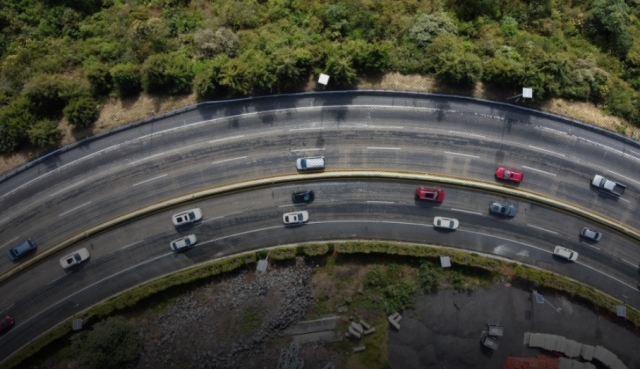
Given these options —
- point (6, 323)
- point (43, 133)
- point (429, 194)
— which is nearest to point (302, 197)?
point (429, 194)

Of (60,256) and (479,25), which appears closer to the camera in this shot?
Result: (60,256)

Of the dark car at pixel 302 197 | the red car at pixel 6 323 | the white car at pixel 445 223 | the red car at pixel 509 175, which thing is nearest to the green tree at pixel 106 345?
the red car at pixel 6 323

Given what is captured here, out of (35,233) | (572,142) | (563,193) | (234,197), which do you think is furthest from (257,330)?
(572,142)

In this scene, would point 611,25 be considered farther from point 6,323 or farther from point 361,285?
point 6,323

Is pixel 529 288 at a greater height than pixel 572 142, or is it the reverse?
pixel 572 142

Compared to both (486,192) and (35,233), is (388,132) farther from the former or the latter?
(35,233)

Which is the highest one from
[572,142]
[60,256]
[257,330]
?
[572,142]
